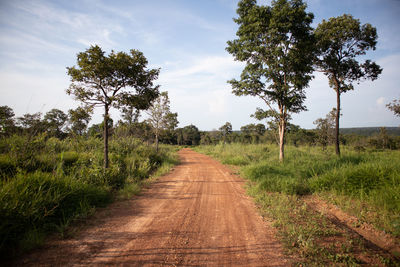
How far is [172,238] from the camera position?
2.62 meters

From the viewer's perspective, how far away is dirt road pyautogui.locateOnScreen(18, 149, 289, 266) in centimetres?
214

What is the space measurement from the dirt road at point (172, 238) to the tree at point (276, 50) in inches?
269

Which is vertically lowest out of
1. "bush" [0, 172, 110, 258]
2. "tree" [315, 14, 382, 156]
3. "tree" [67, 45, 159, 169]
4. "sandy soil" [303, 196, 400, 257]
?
"sandy soil" [303, 196, 400, 257]

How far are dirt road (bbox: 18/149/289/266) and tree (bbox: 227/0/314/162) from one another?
6.82m

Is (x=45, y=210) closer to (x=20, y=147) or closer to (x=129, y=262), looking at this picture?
(x=129, y=262)

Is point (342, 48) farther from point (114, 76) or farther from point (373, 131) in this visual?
point (373, 131)

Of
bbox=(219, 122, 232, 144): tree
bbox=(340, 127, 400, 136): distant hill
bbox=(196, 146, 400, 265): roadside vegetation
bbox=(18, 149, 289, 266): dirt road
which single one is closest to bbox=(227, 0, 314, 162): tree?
bbox=(196, 146, 400, 265): roadside vegetation

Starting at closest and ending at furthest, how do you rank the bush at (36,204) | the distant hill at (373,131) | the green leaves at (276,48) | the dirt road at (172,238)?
1. the dirt road at (172,238)
2. the bush at (36,204)
3. the green leaves at (276,48)
4. the distant hill at (373,131)

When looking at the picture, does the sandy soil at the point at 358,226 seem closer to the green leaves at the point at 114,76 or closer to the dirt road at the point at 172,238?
the dirt road at the point at 172,238

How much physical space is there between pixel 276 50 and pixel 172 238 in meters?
8.83

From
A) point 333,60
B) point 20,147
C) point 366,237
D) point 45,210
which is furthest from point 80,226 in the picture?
point 333,60

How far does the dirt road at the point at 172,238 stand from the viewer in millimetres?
2139

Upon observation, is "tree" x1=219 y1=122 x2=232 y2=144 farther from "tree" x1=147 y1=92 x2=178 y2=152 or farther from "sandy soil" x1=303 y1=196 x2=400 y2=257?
"sandy soil" x1=303 y1=196 x2=400 y2=257

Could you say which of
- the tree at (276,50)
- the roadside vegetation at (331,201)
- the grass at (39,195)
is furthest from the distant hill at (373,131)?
the grass at (39,195)
